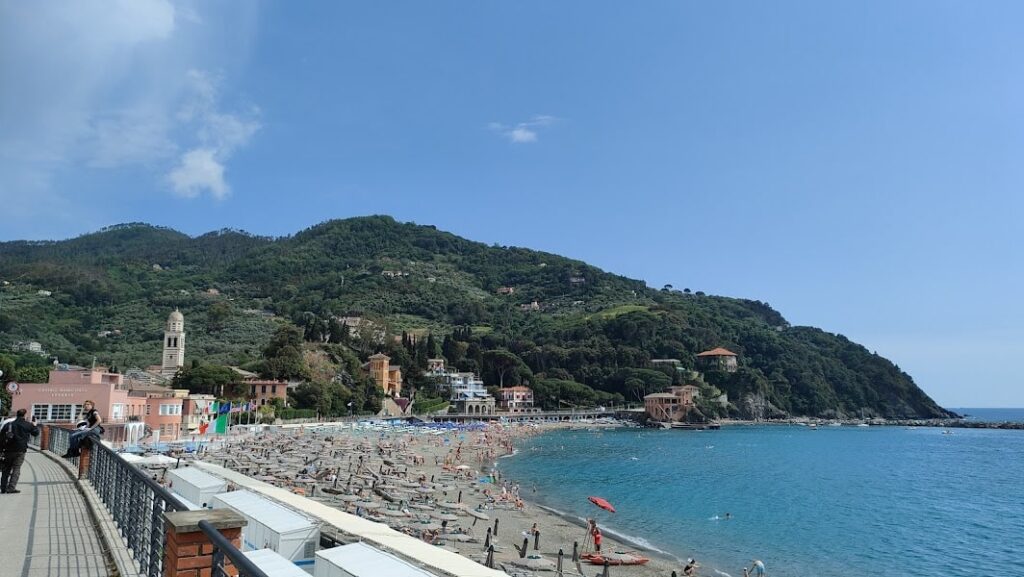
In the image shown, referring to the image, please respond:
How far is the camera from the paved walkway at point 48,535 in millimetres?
5941

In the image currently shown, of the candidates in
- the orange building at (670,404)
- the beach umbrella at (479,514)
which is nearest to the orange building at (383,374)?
the orange building at (670,404)

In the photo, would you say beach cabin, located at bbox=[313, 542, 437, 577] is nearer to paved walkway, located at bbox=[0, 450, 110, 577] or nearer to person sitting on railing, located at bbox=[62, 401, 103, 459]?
paved walkway, located at bbox=[0, 450, 110, 577]

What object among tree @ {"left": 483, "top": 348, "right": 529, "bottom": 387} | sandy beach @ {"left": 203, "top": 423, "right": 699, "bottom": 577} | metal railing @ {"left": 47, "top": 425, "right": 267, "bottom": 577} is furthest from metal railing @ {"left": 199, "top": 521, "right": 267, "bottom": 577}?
tree @ {"left": 483, "top": 348, "right": 529, "bottom": 387}

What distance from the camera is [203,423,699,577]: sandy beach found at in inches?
817

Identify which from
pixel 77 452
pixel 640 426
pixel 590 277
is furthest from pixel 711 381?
pixel 77 452

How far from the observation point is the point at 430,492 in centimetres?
2998

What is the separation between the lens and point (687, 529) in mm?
26750

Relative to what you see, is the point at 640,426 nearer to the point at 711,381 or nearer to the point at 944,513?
the point at 711,381

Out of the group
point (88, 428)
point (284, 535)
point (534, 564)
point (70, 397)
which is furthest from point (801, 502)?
point (70, 397)

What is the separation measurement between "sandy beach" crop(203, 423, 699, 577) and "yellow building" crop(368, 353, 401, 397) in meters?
34.4

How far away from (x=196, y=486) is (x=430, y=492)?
15.5 metres

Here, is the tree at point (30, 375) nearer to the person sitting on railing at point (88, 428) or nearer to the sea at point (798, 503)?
the sea at point (798, 503)

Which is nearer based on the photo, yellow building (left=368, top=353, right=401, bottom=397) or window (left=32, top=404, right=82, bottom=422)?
window (left=32, top=404, right=82, bottom=422)

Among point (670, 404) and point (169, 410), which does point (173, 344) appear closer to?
point (169, 410)
